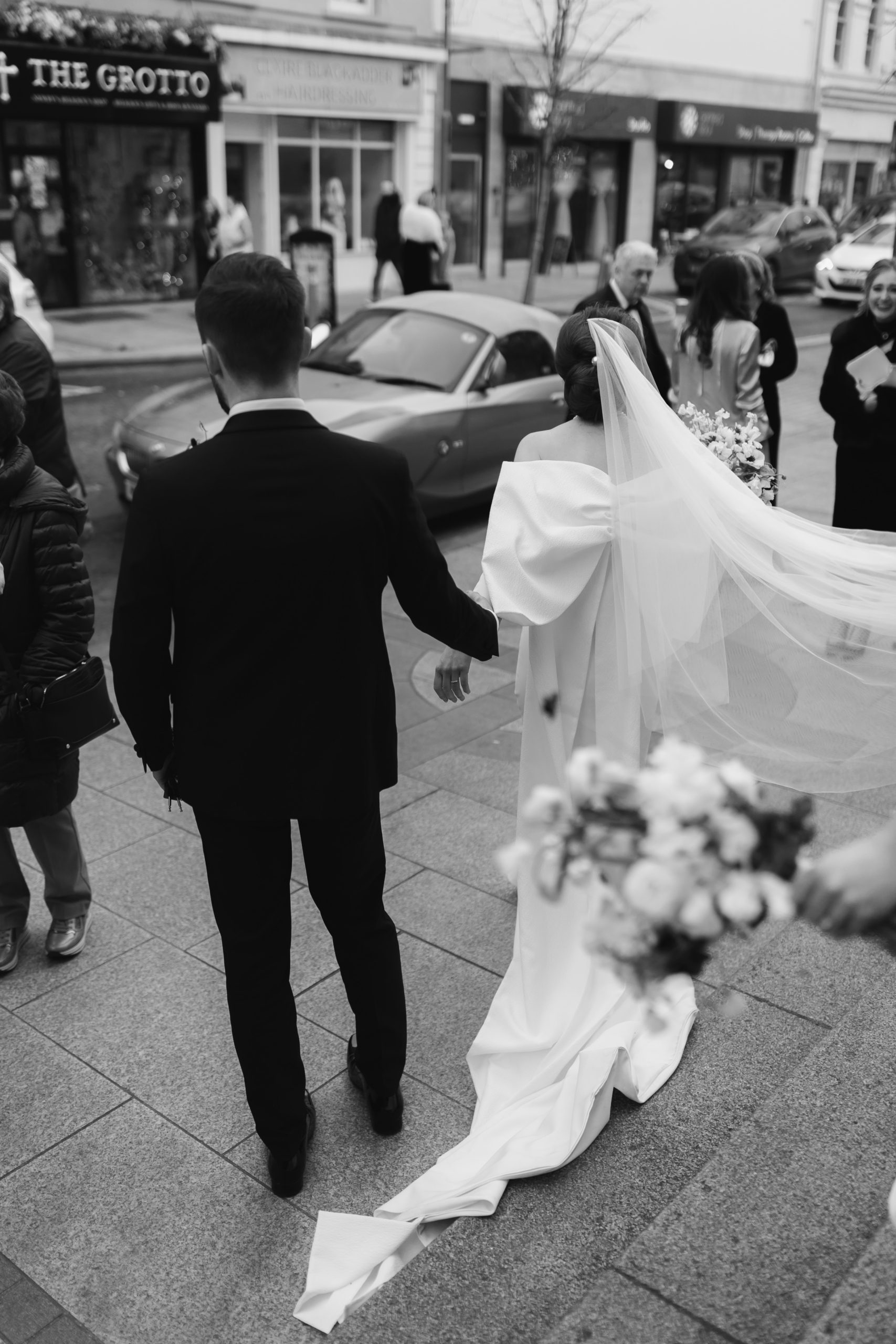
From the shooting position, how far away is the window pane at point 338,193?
2380 centimetres

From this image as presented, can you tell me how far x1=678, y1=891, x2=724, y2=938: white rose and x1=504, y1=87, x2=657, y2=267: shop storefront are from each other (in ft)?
Result: 85.6

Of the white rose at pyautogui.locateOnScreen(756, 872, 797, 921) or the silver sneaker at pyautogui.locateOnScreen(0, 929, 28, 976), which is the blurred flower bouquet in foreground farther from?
the silver sneaker at pyautogui.locateOnScreen(0, 929, 28, 976)

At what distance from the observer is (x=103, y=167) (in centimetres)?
2030

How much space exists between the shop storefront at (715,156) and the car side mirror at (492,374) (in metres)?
23.7

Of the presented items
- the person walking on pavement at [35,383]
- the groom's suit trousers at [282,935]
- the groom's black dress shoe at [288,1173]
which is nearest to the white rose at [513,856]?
the groom's suit trousers at [282,935]

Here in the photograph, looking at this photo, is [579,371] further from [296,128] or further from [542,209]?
[296,128]

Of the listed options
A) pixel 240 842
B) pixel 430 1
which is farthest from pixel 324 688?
pixel 430 1

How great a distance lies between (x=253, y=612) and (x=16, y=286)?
8191 millimetres

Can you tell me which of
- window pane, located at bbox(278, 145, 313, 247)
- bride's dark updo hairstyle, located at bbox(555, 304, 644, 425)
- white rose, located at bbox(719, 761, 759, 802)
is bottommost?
white rose, located at bbox(719, 761, 759, 802)

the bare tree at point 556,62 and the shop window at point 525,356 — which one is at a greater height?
the bare tree at point 556,62

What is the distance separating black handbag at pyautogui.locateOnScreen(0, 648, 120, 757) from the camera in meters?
3.77

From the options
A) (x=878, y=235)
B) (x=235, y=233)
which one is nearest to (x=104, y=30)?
(x=235, y=233)

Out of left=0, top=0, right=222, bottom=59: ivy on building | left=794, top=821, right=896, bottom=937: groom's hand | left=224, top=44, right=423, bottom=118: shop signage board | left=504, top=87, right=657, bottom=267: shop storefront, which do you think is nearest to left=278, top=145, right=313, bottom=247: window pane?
left=224, top=44, right=423, bottom=118: shop signage board

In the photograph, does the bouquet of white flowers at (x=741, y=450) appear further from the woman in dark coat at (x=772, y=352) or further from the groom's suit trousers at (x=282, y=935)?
the woman in dark coat at (x=772, y=352)
